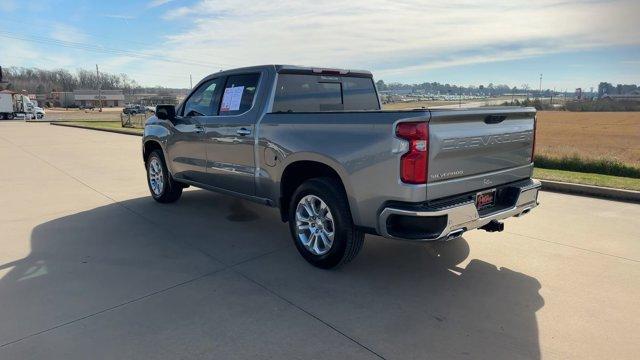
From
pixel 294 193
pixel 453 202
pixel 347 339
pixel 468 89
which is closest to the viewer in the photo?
pixel 347 339

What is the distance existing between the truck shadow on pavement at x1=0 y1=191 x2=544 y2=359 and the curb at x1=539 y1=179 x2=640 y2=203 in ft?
11.7

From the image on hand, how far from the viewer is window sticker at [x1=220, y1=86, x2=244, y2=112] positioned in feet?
16.6

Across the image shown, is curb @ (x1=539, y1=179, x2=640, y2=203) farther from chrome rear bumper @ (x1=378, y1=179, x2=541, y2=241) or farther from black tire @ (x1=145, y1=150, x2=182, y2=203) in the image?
black tire @ (x1=145, y1=150, x2=182, y2=203)

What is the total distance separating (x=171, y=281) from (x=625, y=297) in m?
3.74

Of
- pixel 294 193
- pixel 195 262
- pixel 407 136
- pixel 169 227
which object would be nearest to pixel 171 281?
pixel 195 262

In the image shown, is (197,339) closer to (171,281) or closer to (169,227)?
(171,281)

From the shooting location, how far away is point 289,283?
12.7 ft

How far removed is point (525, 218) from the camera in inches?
231

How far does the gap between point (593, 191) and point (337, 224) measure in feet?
17.4

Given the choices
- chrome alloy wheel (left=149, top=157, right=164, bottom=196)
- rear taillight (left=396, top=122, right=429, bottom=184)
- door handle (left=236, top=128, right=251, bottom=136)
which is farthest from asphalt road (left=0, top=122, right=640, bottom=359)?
door handle (left=236, top=128, right=251, bottom=136)

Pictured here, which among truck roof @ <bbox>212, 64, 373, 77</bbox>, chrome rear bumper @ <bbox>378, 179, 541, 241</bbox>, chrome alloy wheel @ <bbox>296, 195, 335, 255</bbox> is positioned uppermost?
truck roof @ <bbox>212, 64, 373, 77</bbox>

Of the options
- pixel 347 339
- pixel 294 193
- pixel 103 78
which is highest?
pixel 103 78

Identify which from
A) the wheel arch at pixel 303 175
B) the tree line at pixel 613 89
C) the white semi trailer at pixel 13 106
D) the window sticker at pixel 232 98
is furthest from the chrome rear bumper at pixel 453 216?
the tree line at pixel 613 89

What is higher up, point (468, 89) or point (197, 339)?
point (468, 89)
